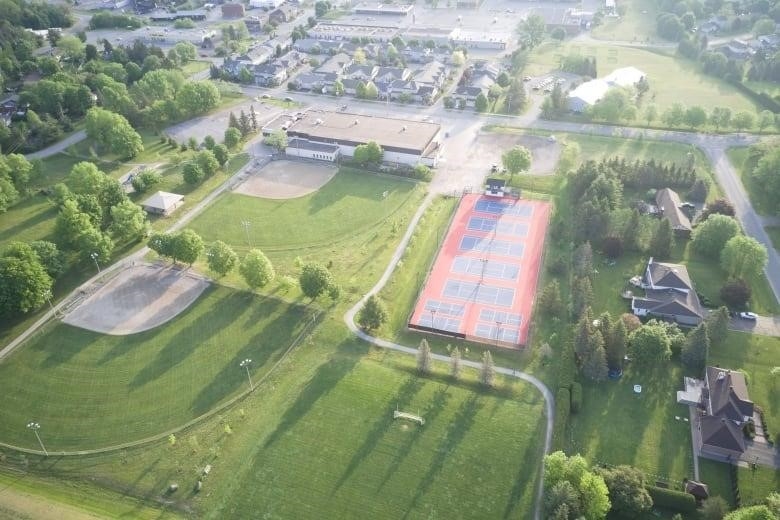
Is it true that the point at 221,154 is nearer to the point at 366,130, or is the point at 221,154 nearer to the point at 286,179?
the point at 286,179

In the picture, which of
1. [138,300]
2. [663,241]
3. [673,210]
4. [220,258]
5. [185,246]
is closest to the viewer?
[138,300]

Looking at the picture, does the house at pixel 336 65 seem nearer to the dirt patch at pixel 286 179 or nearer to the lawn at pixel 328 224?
the dirt patch at pixel 286 179

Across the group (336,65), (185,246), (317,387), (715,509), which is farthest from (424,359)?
(336,65)

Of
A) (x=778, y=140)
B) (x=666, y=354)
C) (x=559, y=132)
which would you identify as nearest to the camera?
(x=666, y=354)

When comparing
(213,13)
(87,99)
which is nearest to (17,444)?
(87,99)

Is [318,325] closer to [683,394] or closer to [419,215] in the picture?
[419,215]

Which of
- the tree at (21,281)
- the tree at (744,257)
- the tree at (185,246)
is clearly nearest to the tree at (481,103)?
the tree at (744,257)

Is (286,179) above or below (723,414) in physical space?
above
